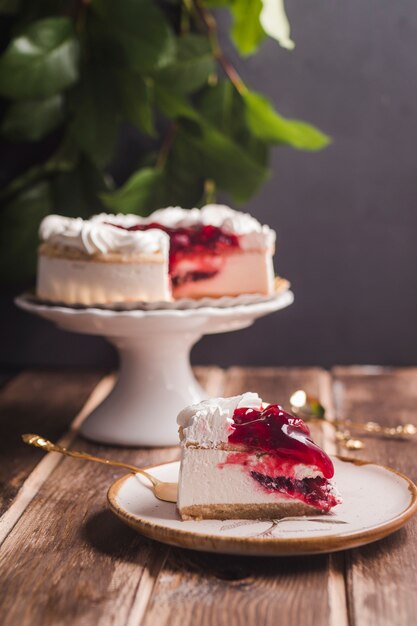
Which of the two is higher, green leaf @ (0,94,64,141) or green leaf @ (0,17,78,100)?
green leaf @ (0,17,78,100)

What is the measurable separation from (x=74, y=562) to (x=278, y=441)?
319 mm

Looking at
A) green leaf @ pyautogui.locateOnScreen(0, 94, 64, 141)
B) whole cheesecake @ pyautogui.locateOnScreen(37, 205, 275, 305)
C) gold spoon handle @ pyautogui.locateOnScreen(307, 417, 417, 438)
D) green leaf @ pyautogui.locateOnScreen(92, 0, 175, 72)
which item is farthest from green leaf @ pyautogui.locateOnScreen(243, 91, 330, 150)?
gold spoon handle @ pyautogui.locateOnScreen(307, 417, 417, 438)

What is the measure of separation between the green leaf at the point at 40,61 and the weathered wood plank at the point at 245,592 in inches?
48.9

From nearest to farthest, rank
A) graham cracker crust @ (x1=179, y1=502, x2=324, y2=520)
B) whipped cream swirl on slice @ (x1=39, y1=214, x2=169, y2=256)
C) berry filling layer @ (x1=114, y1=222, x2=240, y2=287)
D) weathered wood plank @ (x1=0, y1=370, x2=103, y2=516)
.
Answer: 1. graham cracker crust @ (x1=179, y1=502, x2=324, y2=520)
2. weathered wood plank @ (x1=0, y1=370, x2=103, y2=516)
3. whipped cream swirl on slice @ (x1=39, y1=214, x2=169, y2=256)
4. berry filling layer @ (x1=114, y1=222, x2=240, y2=287)

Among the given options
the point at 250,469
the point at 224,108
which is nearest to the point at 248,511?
the point at 250,469

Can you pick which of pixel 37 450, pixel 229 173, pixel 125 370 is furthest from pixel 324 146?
pixel 37 450

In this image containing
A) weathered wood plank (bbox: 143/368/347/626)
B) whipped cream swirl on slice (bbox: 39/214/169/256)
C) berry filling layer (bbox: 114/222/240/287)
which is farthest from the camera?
berry filling layer (bbox: 114/222/240/287)

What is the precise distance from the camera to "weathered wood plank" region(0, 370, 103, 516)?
5.92 feet

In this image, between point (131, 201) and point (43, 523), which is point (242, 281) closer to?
point (131, 201)

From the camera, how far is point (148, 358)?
204cm

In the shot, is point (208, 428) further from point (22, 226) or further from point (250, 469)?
point (22, 226)

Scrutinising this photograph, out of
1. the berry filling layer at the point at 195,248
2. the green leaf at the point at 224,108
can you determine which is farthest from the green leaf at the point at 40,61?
the berry filling layer at the point at 195,248

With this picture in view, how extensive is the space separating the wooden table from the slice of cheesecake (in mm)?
91

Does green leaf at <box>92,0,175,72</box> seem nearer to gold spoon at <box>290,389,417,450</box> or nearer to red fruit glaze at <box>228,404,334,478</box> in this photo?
gold spoon at <box>290,389,417,450</box>
